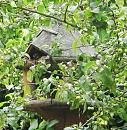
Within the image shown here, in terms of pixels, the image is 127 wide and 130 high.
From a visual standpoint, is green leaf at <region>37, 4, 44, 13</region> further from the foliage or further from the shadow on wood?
the shadow on wood

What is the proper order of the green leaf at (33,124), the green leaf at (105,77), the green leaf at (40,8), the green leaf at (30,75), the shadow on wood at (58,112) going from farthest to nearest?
the green leaf at (33,124), the green leaf at (30,75), the shadow on wood at (58,112), the green leaf at (40,8), the green leaf at (105,77)

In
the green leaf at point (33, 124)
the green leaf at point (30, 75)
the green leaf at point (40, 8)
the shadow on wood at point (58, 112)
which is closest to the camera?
the green leaf at point (40, 8)

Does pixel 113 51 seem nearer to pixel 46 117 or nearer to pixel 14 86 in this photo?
pixel 46 117

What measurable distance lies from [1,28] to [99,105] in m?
0.79

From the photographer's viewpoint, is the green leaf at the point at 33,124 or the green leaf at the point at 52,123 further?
the green leaf at the point at 33,124

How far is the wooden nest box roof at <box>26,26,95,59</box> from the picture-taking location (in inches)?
93.2

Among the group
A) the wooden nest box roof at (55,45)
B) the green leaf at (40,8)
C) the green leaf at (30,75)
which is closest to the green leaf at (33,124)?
the green leaf at (30,75)

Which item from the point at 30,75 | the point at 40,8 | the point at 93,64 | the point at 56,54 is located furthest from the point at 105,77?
the point at 30,75

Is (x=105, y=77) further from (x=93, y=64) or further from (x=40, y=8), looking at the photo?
(x=40, y=8)

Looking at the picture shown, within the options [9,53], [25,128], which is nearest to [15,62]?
[9,53]

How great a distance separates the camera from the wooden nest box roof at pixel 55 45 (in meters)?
2.37

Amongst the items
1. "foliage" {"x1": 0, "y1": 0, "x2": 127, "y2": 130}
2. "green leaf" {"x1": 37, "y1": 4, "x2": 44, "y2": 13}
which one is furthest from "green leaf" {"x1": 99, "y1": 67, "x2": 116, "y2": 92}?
"green leaf" {"x1": 37, "y1": 4, "x2": 44, "y2": 13}

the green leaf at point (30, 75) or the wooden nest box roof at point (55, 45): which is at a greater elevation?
the wooden nest box roof at point (55, 45)

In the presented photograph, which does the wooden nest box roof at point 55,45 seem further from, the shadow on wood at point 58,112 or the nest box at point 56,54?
the shadow on wood at point 58,112
